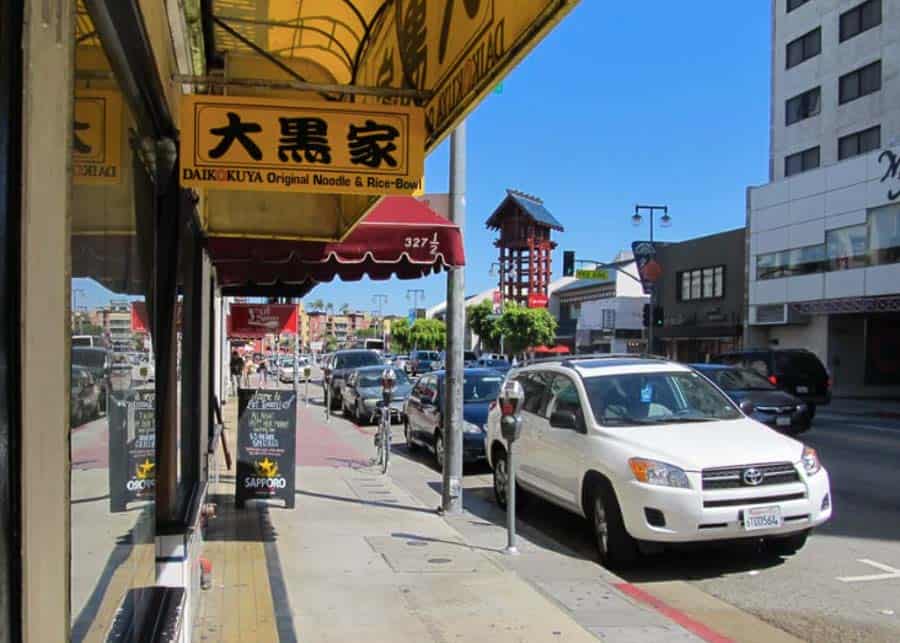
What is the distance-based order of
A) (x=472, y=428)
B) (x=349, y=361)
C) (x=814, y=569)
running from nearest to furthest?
(x=814, y=569)
(x=472, y=428)
(x=349, y=361)

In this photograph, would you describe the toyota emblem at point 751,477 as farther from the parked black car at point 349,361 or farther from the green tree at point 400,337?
the green tree at point 400,337

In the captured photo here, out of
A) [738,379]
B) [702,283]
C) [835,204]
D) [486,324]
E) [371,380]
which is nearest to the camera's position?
[738,379]

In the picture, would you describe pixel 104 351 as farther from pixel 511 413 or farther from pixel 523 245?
pixel 523 245

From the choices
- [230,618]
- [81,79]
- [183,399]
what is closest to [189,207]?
[183,399]

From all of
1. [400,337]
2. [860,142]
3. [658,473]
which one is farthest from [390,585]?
[400,337]

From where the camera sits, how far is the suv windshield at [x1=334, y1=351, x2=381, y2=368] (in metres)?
31.0

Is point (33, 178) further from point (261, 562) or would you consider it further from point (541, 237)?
point (541, 237)

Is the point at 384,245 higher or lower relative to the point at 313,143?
lower

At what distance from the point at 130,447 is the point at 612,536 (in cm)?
542

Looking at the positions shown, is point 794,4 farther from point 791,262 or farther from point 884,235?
point 884,235

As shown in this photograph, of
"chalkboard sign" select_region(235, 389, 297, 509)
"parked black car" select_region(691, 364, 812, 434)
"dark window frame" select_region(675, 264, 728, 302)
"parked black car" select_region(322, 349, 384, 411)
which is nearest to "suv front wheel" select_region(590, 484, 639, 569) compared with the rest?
"chalkboard sign" select_region(235, 389, 297, 509)

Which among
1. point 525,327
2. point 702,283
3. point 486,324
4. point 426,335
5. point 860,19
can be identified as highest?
point 860,19

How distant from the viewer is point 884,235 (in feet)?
103

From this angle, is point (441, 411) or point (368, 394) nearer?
point (441, 411)
